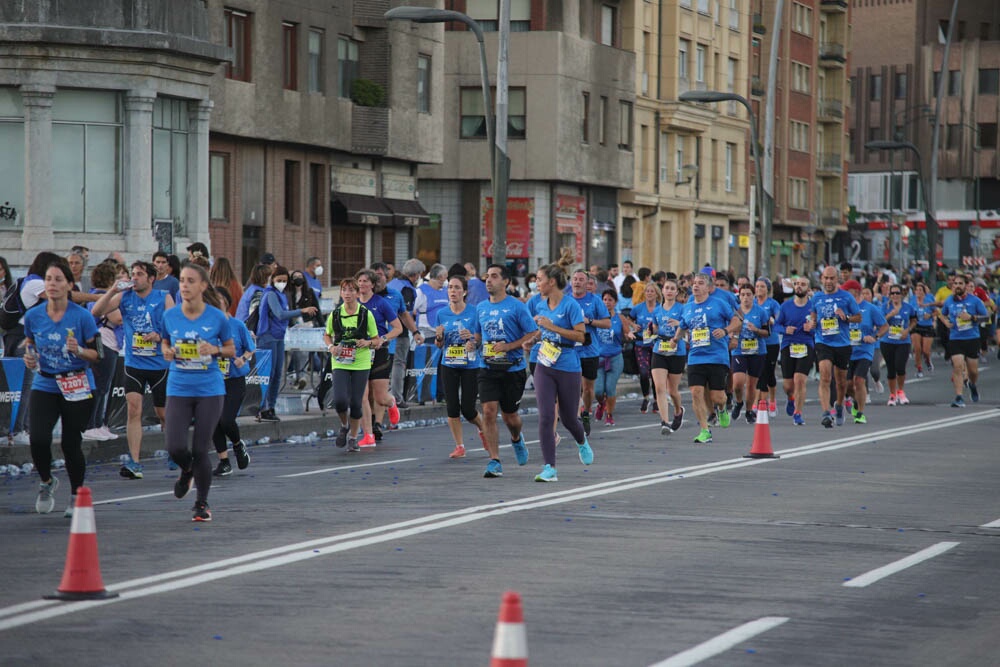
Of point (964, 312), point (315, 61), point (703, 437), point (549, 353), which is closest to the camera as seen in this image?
point (549, 353)

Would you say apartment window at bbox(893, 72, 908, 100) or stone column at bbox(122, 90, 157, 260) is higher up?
apartment window at bbox(893, 72, 908, 100)

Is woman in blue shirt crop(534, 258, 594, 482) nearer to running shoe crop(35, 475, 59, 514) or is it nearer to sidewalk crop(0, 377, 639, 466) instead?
running shoe crop(35, 475, 59, 514)

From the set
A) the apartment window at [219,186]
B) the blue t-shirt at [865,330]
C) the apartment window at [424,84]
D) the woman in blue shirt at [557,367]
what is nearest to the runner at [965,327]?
the blue t-shirt at [865,330]

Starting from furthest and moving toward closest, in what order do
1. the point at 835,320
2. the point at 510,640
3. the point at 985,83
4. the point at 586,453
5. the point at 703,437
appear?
1. the point at 985,83
2. the point at 835,320
3. the point at 703,437
4. the point at 586,453
5. the point at 510,640

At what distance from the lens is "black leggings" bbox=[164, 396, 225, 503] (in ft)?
41.0

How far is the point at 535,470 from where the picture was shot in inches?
649

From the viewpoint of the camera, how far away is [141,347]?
623 inches

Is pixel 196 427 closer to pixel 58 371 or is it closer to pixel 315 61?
pixel 58 371

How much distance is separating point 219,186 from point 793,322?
59.4ft

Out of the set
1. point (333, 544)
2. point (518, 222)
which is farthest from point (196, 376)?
point (518, 222)

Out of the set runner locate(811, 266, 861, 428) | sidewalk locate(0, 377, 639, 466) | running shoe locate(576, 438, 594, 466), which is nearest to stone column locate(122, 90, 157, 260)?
sidewalk locate(0, 377, 639, 466)

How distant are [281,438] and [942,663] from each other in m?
13.9

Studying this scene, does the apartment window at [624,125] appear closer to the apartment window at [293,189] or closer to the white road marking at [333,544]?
the apartment window at [293,189]

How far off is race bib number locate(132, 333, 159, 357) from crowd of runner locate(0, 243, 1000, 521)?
0.02 m
